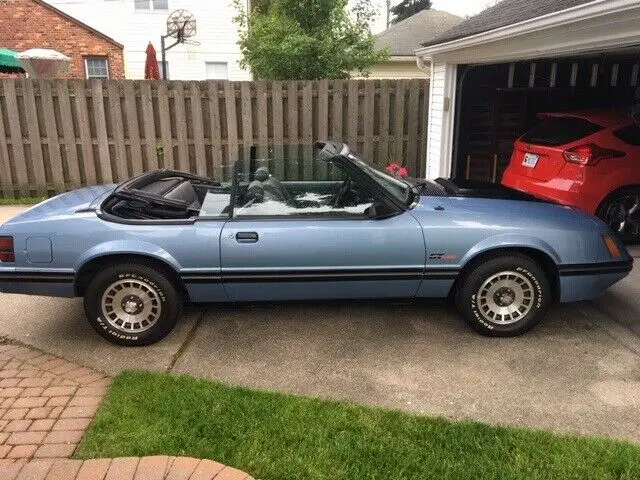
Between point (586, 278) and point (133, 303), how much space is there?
333 cm

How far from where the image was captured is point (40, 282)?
3.96 meters

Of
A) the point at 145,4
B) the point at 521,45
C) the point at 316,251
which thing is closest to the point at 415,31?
the point at 145,4

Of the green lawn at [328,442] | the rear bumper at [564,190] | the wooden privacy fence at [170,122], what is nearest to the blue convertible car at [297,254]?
the green lawn at [328,442]

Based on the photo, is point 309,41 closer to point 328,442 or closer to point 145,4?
point 328,442

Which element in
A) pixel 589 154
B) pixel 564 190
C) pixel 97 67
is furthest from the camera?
pixel 97 67

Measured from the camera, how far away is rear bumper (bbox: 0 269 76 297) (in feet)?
12.9

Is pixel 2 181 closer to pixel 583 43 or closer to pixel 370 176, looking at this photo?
pixel 370 176

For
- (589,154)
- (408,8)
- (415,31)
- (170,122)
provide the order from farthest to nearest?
(408,8) → (415,31) → (170,122) → (589,154)

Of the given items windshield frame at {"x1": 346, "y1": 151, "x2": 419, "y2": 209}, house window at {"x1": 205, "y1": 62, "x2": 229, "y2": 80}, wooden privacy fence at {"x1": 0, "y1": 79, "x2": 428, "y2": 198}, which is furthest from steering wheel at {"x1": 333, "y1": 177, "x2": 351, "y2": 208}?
house window at {"x1": 205, "y1": 62, "x2": 229, "y2": 80}

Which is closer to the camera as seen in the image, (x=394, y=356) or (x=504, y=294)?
(x=394, y=356)

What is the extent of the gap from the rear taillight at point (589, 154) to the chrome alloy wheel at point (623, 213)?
21.3 inches

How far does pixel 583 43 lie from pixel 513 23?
0.91 m

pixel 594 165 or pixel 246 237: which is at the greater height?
pixel 594 165

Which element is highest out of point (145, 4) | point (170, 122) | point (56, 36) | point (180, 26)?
point (145, 4)
